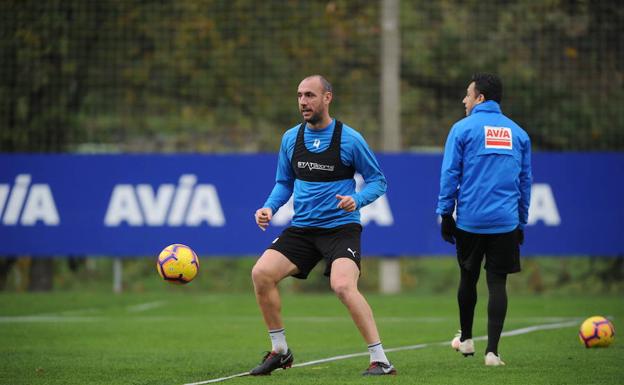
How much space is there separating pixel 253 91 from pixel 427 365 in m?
11.4

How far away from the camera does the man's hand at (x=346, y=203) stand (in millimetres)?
8227

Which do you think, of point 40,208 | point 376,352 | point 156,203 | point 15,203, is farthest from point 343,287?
point 15,203

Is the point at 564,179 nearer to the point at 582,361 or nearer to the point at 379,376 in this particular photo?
the point at 582,361

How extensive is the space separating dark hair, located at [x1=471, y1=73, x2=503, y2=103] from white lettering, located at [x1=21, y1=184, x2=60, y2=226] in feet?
32.4

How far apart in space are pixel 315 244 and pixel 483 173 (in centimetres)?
135

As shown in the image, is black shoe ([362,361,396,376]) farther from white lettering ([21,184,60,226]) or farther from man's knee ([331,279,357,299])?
white lettering ([21,184,60,226])

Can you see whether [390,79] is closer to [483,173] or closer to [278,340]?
[483,173]

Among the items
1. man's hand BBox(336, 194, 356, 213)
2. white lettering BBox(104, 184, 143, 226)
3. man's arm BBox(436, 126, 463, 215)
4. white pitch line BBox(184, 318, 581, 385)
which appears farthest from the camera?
white lettering BBox(104, 184, 143, 226)

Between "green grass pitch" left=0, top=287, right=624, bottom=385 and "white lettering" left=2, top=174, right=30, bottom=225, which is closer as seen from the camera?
"green grass pitch" left=0, top=287, right=624, bottom=385

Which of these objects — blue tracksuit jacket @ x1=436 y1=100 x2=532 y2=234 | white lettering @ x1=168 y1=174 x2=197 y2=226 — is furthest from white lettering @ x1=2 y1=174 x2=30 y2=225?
blue tracksuit jacket @ x1=436 y1=100 x2=532 y2=234

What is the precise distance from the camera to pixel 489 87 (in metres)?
8.91

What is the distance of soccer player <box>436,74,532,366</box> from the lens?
8727 millimetres

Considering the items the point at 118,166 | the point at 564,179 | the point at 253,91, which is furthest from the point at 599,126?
the point at 118,166

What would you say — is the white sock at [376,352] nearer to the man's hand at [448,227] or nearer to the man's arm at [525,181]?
the man's hand at [448,227]
